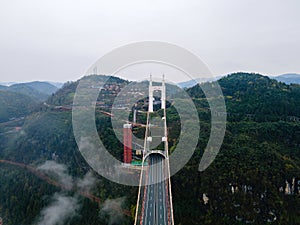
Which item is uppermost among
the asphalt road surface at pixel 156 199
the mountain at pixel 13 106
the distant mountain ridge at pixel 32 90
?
the distant mountain ridge at pixel 32 90

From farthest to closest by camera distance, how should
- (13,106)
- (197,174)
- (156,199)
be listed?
(13,106)
(197,174)
(156,199)

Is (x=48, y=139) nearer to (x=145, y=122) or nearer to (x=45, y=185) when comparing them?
(x=45, y=185)

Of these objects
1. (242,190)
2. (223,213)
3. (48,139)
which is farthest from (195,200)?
(48,139)

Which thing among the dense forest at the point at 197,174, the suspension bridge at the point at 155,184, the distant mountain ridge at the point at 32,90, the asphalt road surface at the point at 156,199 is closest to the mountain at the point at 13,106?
the distant mountain ridge at the point at 32,90

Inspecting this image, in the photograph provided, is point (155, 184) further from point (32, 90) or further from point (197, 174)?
point (32, 90)

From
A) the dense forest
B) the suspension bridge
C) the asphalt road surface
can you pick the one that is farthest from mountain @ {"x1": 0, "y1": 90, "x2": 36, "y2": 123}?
the asphalt road surface

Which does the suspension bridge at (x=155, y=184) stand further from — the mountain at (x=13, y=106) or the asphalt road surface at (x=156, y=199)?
the mountain at (x=13, y=106)

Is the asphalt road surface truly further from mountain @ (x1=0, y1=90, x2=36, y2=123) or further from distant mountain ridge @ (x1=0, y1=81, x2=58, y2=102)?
distant mountain ridge @ (x1=0, y1=81, x2=58, y2=102)

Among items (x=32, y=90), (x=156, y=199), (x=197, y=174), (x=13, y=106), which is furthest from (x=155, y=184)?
(x=32, y=90)
